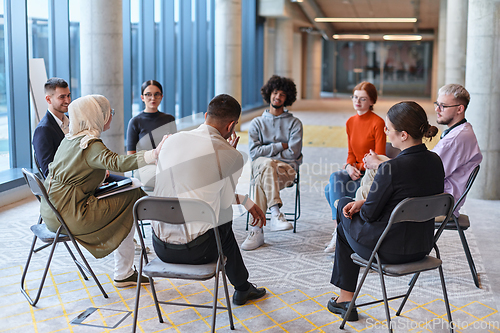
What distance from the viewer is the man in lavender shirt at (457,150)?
11.9 ft

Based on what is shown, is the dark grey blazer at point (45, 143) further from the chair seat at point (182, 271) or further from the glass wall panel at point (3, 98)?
the glass wall panel at point (3, 98)

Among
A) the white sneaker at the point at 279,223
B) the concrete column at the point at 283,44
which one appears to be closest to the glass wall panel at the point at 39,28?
the white sneaker at the point at 279,223

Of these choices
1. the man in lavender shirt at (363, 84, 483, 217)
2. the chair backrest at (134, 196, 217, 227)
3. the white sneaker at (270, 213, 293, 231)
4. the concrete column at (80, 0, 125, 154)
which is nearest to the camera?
the chair backrest at (134, 196, 217, 227)

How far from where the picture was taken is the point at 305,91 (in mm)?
23766

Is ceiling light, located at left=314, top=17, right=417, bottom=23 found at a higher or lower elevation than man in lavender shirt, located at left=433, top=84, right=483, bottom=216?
higher

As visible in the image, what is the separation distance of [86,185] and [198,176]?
937 millimetres

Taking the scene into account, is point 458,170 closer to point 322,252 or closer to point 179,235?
point 322,252

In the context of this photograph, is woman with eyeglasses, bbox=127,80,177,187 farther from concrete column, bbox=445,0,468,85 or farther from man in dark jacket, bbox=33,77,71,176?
concrete column, bbox=445,0,468,85

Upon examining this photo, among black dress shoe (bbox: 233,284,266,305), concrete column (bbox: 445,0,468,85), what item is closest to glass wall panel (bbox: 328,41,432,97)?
concrete column (bbox: 445,0,468,85)

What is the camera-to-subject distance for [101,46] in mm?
6039

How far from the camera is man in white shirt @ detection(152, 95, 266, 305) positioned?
267cm

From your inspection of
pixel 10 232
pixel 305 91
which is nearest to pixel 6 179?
pixel 10 232

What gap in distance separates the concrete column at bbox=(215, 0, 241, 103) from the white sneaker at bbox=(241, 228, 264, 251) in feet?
24.8

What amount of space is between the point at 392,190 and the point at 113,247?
1.78m
